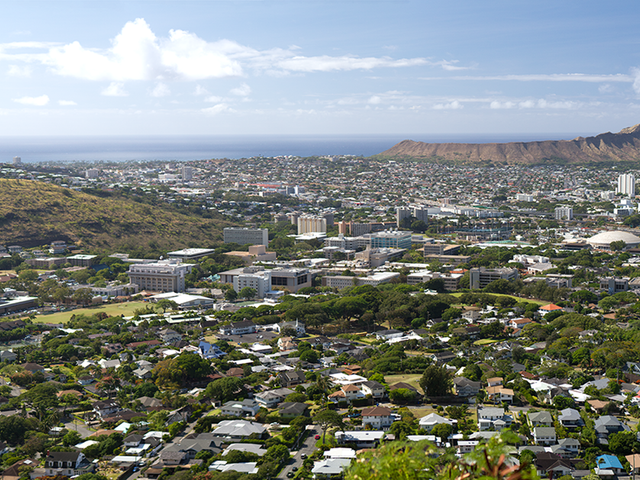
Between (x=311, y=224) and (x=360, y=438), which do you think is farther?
(x=311, y=224)

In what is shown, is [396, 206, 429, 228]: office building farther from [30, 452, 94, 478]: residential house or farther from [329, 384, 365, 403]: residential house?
[30, 452, 94, 478]: residential house

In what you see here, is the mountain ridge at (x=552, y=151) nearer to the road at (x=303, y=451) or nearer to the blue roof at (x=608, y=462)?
the road at (x=303, y=451)

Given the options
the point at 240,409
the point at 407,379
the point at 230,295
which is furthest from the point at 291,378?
the point at 230,295

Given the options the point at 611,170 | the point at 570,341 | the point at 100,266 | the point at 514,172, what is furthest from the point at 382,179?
the point at 570,341

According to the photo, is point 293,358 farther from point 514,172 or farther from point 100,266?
point 514,172

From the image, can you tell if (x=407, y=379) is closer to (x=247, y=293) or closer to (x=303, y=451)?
(x=303, y=451)
